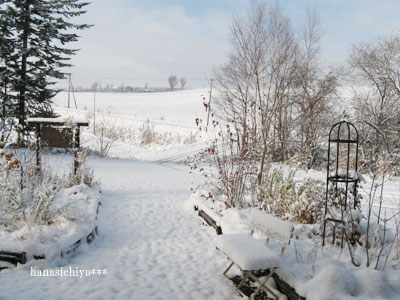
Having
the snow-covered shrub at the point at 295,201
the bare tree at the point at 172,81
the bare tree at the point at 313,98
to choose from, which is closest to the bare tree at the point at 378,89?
the bare tree at the point at 313,98

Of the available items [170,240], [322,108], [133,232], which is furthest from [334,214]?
[322,108]

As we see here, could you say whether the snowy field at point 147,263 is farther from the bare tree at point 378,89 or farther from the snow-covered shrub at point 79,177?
the bare tree at point 378,89

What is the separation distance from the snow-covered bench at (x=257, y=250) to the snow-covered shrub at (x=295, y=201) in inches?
39.3

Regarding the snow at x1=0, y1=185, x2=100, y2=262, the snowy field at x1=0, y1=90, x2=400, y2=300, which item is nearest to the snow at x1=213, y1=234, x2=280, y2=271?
the snowy field at x1=0, y1=90, x2=400, y2=300

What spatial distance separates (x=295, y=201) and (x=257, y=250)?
179cm

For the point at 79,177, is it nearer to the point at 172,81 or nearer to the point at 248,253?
the point at 248,253

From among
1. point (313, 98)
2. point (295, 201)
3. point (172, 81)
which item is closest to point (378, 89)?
point (313, 98)

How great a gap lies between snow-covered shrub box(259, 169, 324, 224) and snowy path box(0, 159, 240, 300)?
43.7 inches

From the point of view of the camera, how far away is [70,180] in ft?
23.6

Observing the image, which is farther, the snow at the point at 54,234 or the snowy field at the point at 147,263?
the snow at the point at 54,234

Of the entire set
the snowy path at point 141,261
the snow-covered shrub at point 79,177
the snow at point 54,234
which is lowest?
the snowy path at point 141,261

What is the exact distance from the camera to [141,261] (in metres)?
4.25

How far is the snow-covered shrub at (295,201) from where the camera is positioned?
4.80 meters

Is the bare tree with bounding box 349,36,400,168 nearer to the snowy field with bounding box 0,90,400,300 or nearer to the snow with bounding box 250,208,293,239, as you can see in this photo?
the snowy field with bounding box 0,90,400,300
